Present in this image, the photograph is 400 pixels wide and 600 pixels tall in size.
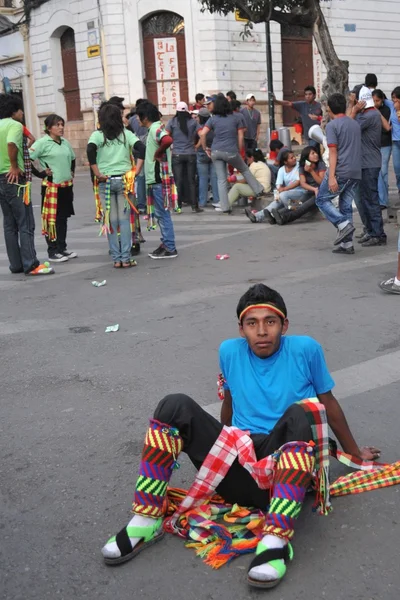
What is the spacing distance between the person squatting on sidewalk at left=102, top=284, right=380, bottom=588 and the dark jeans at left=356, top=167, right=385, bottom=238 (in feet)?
19.6

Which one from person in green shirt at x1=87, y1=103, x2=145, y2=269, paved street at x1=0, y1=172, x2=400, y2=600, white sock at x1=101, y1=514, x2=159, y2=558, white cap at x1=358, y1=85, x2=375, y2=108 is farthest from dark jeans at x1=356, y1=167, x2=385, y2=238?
white sock at x1=101, y1=514, x2=159, y2=558

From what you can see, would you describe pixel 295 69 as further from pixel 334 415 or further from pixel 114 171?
pixel 334 415

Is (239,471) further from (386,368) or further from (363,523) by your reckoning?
(386,368)

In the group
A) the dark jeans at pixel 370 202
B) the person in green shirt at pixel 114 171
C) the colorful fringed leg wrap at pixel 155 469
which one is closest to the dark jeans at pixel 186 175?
the person in green shirt at pixel 114 171

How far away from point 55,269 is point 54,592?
654cm

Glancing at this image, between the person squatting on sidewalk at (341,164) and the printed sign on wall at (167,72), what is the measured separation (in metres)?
15.5

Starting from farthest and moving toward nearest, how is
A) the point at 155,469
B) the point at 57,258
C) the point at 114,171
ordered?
the point at 57,258 → the point at 114,171 → the point at 155,469

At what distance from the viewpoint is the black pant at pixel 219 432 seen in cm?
288

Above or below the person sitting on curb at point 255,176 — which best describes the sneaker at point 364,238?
below

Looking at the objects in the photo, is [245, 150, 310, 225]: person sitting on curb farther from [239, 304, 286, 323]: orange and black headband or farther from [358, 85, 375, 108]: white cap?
[239, 304, 286, 323]: orange and black headband

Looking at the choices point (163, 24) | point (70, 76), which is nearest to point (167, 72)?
point (163, 24)

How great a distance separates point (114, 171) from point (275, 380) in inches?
225

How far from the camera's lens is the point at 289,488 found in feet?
8.94

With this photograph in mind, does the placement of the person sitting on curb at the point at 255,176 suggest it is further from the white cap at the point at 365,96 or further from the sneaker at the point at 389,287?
the sneaker at the point at 389,287
